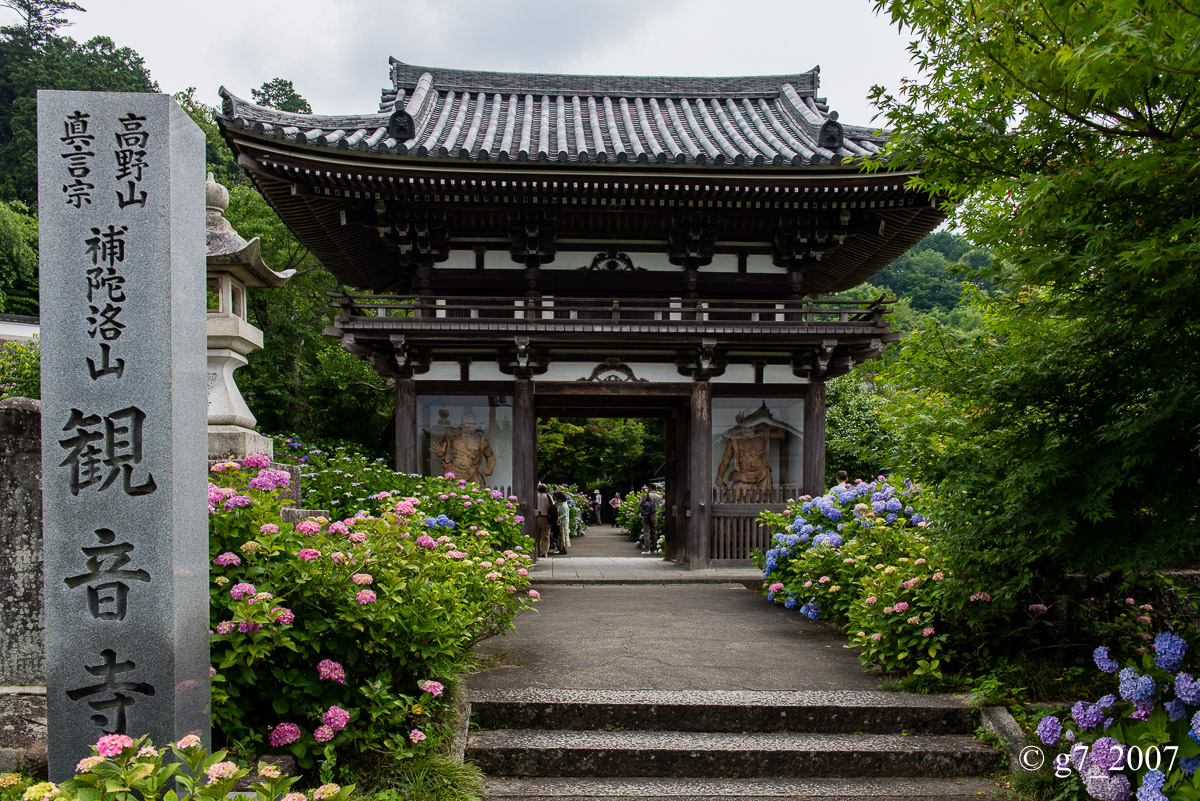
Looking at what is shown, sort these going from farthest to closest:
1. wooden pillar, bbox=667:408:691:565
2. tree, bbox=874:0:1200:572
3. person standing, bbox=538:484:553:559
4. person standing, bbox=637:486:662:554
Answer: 1. person standing, bbox=637:486:662:554
2. person standing, bbox=538:484:553:559
3. wooden pillar, bbox=667:408:691:565
4. tree, bbox=874:0:1200:572

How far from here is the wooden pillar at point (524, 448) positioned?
10914 millimetres

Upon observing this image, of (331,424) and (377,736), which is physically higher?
(331,424)

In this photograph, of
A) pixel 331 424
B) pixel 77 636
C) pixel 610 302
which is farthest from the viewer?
pixel 331 424

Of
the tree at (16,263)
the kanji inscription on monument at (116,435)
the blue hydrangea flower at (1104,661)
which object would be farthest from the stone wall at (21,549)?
the tree at (16,263)

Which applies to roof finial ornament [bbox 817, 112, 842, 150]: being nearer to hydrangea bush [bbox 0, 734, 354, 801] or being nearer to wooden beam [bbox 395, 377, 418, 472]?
wooden beam [bbox 395, 377, 418, 472]

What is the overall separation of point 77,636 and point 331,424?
16.7 m

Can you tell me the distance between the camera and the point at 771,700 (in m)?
4.45

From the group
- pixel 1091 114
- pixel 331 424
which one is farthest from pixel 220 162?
pixel 1091 114

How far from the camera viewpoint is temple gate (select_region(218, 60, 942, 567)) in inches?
389

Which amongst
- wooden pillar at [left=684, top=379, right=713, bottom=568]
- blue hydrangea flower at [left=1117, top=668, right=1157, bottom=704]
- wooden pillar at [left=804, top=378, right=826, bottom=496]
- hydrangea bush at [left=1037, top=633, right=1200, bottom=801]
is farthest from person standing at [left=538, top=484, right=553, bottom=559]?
blue hydrangea flower at [left=1117, top=668, right=1157, bottom=704]

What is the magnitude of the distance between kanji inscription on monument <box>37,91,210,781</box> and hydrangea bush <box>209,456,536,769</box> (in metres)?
0.22

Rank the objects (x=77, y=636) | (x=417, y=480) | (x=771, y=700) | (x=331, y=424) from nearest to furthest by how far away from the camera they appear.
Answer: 1. (x=77, y=636)
2. (x=771, y=700)
3. (x=417, y=480)
4. (x=331, y=424)

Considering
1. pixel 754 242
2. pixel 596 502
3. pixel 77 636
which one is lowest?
pixel 596 502

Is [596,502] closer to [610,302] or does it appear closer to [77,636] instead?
[610,302]
